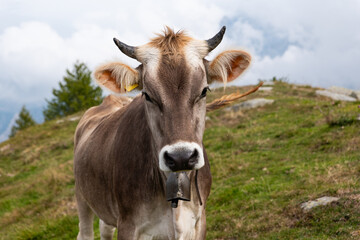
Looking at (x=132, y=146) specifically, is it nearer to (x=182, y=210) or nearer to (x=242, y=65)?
(x=182, y=210)

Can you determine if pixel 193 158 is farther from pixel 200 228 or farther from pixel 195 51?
pixel 200 228

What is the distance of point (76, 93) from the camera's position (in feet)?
129

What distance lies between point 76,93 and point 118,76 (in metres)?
36.7

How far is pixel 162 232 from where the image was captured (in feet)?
12.3

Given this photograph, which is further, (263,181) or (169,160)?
(263,181)

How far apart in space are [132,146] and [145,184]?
0.46 m

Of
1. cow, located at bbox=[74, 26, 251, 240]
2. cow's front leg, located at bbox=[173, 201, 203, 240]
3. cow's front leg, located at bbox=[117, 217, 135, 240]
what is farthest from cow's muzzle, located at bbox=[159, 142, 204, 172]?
cow's front leg, located at bbox=[117, 217, 135, 240]

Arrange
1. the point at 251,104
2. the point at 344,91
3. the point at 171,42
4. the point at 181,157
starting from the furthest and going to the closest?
the point at 344,91 → the point at 251,104 → the point at 171,42 → the point at 181,157

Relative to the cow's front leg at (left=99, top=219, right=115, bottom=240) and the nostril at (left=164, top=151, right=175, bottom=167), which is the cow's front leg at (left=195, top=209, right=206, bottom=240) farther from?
the cow's front leg at (left=99, top=219, right=115, bottom=240)

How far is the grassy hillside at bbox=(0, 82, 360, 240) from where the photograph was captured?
17.8 feet

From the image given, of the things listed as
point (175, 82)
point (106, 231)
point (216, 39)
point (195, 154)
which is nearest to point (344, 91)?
point (106, 231)

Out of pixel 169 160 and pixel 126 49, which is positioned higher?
pixel 126 49

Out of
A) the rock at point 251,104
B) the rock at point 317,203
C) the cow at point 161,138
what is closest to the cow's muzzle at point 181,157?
the cow at point 161,138

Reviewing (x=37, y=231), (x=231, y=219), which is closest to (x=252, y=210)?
(x=231, y=219)
